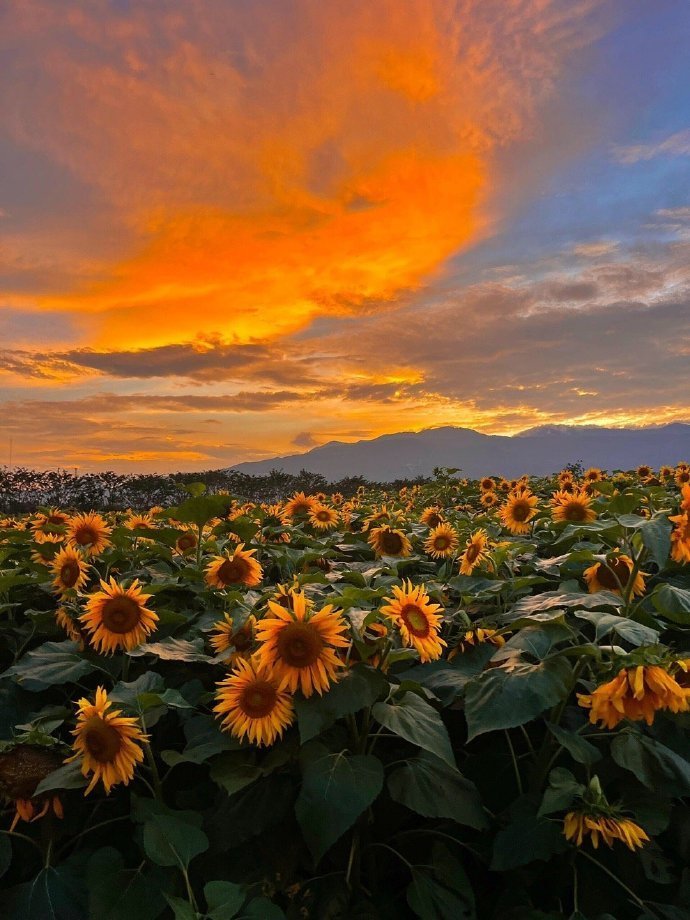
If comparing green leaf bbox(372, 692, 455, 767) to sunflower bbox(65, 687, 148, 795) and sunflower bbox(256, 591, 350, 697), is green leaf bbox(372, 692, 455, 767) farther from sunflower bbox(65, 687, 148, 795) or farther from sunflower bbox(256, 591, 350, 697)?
sunflower bbox(65, 687, 148, 795)

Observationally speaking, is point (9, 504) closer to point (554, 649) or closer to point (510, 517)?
point (510, 517)

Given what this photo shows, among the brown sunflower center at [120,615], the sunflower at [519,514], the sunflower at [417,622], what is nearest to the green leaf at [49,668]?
the brown sunflower center at [120,615]

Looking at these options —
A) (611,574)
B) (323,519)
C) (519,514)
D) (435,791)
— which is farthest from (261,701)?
(323,519)

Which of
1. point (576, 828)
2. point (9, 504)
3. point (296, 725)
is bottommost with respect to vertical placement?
point (9, 504)

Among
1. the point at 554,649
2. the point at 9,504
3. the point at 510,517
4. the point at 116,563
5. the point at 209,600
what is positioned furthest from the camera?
the point at 9,504

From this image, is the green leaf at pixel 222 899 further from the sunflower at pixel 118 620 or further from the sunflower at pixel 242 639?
the sunflower at pixel 118 620

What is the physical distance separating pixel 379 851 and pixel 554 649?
94cm

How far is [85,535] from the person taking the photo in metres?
4.41

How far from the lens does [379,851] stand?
2.34 metres

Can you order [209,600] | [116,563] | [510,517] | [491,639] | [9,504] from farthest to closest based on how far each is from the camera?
[9,504] < [510,517] < [116,563] < [209,600] < [491,639]

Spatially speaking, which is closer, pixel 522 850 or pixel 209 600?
pixel 522 850

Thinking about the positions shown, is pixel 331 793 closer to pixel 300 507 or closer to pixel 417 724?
pixel 417 724

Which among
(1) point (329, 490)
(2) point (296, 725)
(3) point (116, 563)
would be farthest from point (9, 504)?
(2) point (296, 725)

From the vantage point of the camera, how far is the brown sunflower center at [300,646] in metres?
2.11
